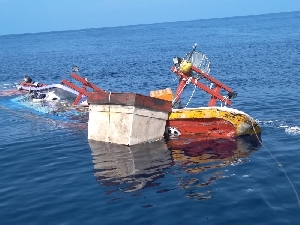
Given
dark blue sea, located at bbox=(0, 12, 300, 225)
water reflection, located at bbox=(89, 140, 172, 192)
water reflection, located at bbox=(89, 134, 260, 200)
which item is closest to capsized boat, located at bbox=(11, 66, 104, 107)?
dark blue sea, located at bbox=(0, 12, 300, 225)

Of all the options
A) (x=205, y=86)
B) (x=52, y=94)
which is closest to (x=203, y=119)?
(x=205, y=86)

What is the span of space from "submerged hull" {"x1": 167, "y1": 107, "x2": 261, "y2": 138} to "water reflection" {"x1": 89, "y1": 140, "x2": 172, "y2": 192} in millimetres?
889

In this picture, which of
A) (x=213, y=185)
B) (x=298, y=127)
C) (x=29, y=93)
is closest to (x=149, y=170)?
(x=213, y=185)

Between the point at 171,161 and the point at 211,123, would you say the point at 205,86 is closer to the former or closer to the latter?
the point at 211,123

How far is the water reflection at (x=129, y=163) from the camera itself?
36.2 feet

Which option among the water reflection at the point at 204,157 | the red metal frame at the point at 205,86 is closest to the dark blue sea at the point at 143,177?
the water reflection at the point at 204,157

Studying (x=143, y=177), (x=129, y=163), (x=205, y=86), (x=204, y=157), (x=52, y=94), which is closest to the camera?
(x=143, y=177)

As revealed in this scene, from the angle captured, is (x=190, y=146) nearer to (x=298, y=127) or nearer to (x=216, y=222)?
(x=298, y=127)

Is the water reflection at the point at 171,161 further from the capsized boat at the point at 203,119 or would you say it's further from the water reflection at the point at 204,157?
the capsized boat at the point at 203,119

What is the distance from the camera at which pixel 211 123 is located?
1462cm

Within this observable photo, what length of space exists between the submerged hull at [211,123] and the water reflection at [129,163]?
89 centimetres

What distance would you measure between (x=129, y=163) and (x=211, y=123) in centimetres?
353

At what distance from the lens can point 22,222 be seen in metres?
9.10

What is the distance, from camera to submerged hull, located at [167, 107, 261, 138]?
14359mm
